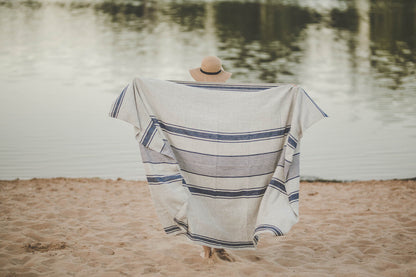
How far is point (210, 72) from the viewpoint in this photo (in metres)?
4.37

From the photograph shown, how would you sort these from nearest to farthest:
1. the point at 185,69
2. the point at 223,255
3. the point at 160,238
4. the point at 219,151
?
the point at 219,151
the point at 223,255
the point at 160,238
the point at 185,69

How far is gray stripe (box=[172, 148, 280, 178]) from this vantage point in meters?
4.13

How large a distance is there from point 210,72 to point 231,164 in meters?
0.80

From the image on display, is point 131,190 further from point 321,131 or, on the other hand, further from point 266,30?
point 266,30

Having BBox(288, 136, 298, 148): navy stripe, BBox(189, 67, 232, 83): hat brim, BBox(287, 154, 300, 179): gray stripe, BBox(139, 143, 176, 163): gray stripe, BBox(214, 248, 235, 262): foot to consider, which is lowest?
BBox(214, 248, 235, 262): foot

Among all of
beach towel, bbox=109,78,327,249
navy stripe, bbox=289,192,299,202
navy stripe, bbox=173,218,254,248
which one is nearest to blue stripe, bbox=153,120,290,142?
beach towel, bbox=109,78,327,249

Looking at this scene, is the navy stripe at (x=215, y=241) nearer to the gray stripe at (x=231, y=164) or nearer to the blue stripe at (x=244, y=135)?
the gray stripe at (x=231, y=164)

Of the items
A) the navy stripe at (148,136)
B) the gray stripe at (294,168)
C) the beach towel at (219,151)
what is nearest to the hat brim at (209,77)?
the beach towel at (219,151)

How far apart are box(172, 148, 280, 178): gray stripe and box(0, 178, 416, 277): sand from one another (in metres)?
→ 0.84

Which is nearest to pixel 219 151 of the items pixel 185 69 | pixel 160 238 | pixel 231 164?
pixel 231 164

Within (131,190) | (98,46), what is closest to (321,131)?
(131,190)

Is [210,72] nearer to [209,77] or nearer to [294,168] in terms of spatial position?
[209,77]

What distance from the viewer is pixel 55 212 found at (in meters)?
6.06

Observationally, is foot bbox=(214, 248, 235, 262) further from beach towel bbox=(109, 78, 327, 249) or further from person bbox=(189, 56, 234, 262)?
person bbox=(189, 56, 234, 262)
